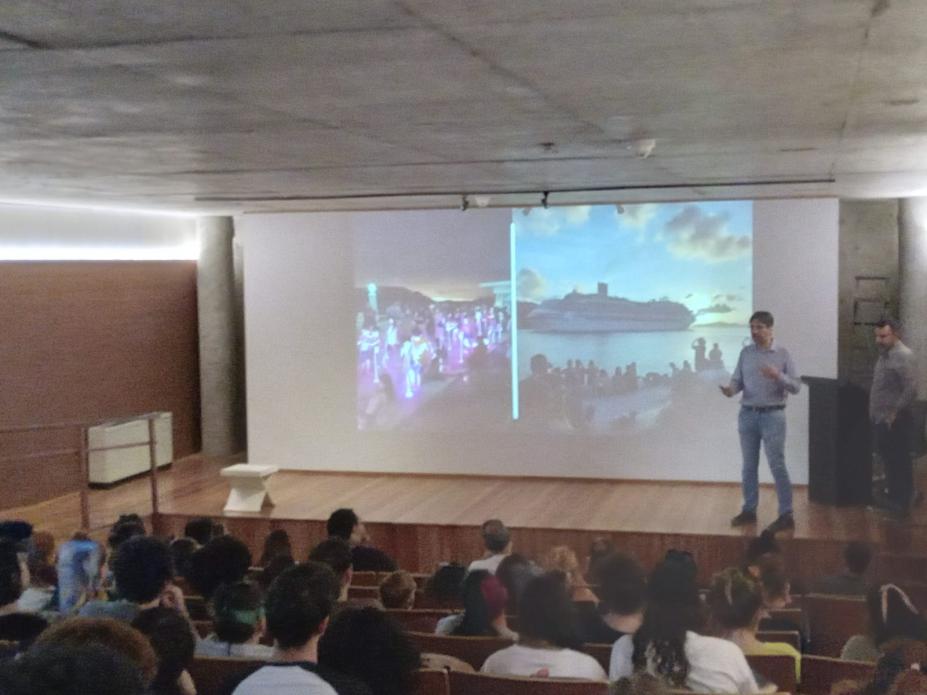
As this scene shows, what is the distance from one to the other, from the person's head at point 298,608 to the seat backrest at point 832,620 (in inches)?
100.0

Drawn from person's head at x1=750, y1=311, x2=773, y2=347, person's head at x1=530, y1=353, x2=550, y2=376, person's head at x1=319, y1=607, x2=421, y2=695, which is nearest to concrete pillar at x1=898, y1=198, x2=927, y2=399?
person's head at x1=750, y1=311, x2=773, y2=347

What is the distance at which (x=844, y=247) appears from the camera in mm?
10586

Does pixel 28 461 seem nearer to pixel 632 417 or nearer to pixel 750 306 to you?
pixel 632 417

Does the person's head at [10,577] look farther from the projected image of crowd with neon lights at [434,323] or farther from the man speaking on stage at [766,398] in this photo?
the projected image of crowd with neon lights at [434,323]

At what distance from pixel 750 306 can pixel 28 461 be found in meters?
6.05

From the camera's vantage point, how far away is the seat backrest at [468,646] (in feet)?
12.0

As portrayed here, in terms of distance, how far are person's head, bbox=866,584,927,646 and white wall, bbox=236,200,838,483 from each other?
Answer: 19.0 ft

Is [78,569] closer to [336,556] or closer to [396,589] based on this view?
[336,556]

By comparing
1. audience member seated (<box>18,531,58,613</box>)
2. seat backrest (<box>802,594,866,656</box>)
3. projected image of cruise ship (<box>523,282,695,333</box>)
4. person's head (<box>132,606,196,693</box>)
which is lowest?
seat backrest (<box>802,594,866,656</box>)

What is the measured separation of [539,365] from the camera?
9977 millimetres

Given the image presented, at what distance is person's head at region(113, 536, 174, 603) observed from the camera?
3.55 metres

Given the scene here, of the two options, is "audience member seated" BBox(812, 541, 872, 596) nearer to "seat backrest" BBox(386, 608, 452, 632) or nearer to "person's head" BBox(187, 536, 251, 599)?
"seat backrest" BBox(386, 608, 452, 632)

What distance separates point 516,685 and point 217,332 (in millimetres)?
8691

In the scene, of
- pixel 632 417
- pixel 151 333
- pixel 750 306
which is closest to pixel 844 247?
pixel 750 306
